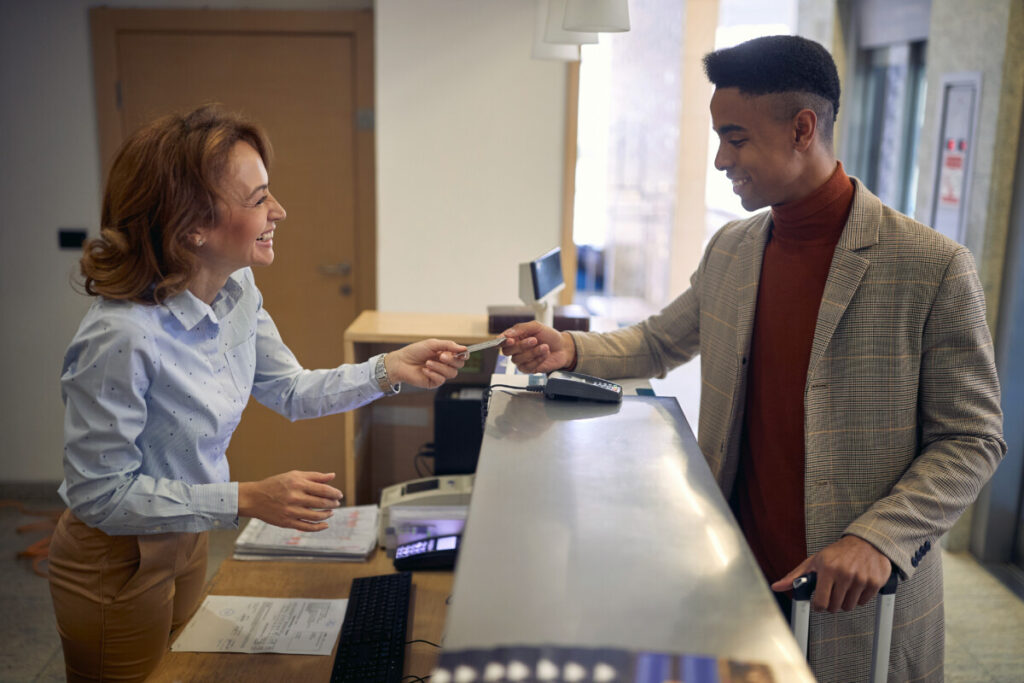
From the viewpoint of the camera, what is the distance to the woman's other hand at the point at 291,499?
1.32m

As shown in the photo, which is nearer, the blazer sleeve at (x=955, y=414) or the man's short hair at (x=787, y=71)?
the blazer sleeve at (x=955, y=414)

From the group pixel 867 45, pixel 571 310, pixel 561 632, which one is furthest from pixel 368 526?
pixel 867 45

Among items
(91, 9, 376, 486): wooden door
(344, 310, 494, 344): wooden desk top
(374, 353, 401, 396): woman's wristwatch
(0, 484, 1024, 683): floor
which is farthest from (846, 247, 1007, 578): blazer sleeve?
(91, 9, 376, 486): wooden door

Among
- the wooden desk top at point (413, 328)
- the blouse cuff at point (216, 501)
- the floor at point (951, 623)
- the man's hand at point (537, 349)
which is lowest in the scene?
the floor at point (951, 623)

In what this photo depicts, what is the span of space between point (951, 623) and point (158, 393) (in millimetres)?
2790

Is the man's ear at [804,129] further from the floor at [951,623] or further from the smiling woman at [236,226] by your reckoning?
the floor at [951,623]

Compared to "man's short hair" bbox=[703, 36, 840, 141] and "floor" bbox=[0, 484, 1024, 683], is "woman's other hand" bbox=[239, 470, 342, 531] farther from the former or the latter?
"floor" bbox=[0, 484, 1024, 683]

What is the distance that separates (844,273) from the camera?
4.27 ft

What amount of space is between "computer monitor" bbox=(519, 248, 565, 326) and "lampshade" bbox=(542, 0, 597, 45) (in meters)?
0.56

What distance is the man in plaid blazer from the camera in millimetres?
1219

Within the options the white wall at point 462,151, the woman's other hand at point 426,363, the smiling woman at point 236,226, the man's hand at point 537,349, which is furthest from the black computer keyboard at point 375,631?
the white wall at point 462,151

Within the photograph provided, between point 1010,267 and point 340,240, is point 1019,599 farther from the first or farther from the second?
point 340,240

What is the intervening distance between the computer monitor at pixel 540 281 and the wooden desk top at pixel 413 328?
0.21m

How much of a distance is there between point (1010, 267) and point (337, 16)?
2.77m
